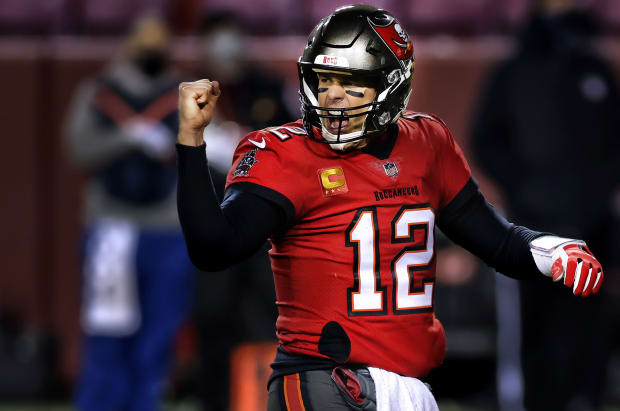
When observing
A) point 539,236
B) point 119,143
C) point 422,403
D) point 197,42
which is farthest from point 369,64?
point 197,42

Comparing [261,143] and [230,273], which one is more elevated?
[261,143]

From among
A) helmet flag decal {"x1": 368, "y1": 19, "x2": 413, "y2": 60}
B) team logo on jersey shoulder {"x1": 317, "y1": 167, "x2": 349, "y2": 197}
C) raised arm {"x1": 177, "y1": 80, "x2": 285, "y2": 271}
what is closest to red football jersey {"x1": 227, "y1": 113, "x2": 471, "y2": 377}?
team logo on jersey shoulder {"x1": 317, "y1": 167, "x2": 349, "y2": 197}

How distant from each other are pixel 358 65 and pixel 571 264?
2.47 ft

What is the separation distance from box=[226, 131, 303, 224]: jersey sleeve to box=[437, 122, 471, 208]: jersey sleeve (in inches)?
18.4

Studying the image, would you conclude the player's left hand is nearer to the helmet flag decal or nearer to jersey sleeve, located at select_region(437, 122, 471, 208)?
jersey sleeve, located at select_region(437, 122, 471, 208)

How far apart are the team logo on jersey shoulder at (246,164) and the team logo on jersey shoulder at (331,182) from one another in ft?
0.57

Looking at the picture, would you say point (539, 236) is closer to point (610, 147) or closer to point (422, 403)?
point (422, 403)

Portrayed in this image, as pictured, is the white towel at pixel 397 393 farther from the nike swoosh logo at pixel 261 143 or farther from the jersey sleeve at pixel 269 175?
the nike swoosh logo at pixel 261 143

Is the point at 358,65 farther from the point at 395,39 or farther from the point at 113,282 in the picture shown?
the point at 113,282

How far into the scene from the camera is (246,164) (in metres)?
3.18

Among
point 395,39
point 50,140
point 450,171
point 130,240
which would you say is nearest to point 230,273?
point 130,240

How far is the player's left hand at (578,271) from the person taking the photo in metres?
3.14

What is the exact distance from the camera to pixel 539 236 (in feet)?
11.1

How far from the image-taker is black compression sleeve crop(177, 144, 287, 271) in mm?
2969
